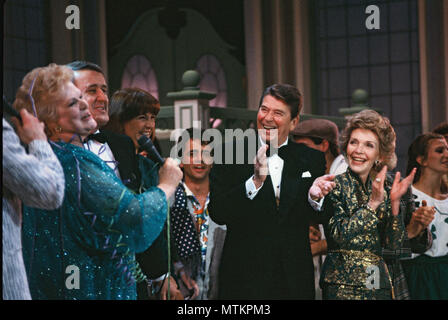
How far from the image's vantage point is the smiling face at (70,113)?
239 centimetres

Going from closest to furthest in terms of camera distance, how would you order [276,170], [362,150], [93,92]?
[93,92]
[362,150]
[276,170]

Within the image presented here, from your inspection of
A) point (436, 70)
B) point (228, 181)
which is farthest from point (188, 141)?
point (436, 70)

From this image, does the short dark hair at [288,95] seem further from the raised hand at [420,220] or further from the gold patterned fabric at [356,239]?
the raised hand at [420,220]

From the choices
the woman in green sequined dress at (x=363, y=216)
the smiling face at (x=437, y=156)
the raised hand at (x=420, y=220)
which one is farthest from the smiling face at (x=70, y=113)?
the smiling face at (x=437, y=156)

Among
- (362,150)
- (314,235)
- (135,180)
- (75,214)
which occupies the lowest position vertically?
(314,235)

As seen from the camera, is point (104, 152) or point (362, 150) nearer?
point (104, 152)

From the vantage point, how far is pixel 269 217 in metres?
3.21

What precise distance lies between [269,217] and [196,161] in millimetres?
679

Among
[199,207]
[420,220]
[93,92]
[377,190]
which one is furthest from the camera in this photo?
[199,207]

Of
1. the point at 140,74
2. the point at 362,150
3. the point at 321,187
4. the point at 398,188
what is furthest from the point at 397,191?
the point at 140,74

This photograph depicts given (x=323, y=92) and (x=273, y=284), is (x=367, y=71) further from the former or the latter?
(x=273, y=284)

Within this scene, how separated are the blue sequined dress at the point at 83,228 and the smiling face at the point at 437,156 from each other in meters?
1.93

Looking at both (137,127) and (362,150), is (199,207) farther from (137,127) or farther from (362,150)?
(362,150)
